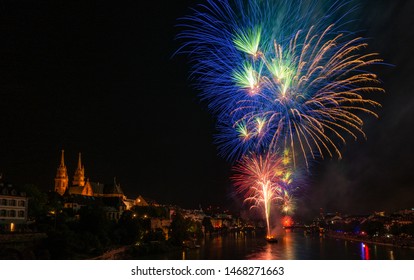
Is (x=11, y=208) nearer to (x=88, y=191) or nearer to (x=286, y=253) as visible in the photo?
(x=286, y=253)

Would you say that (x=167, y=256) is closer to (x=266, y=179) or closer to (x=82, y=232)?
(x=82, y=232)

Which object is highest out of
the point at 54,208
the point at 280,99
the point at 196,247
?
the point at 280,99

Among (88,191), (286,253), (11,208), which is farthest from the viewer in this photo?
(88,191)

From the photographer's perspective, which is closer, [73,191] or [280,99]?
[280,99]

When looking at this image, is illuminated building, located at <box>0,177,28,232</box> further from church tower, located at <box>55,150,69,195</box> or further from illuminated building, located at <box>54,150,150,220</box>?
church tower, located at <box>55,150,69,195</box>

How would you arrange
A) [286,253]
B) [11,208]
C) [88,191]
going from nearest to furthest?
[11,208] < [286,253] < [88,191]

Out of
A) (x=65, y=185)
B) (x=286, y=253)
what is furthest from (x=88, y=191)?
(x=286, y=253)

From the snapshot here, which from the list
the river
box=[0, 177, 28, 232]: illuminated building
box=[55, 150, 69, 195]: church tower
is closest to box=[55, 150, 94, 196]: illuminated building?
box=[55, 150, 69, 195]: church tower

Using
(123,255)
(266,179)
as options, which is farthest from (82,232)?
(266,179)

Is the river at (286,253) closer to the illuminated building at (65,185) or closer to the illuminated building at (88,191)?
the illuminated building at (88,191)
